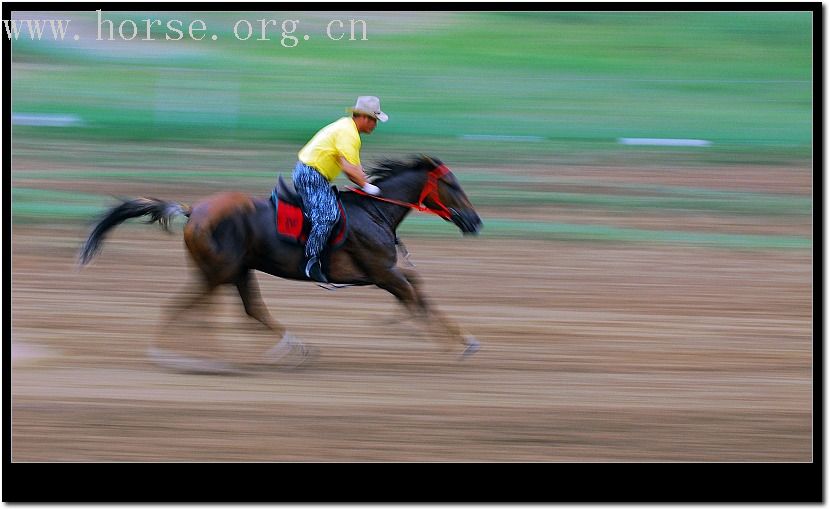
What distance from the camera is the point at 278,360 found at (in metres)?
8.63

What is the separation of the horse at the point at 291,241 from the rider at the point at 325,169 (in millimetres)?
197

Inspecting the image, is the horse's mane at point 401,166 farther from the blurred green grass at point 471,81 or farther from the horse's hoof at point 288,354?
the blurred green grass at point 471,81

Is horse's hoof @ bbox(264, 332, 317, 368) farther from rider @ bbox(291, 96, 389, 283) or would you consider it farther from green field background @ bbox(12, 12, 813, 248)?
green field background @ bbox(12, 12, 813, 248)

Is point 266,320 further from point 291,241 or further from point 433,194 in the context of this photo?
point 433,194

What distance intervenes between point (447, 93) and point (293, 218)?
752 cm

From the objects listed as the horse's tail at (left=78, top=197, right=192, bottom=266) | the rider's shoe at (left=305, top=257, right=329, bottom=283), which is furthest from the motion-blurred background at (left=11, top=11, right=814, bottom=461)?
the horse's tail at (left=78, top=197, right=192, bottom=266)

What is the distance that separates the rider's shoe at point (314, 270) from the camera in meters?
8.14

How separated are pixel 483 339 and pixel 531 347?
44cm

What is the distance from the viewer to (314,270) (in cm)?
821

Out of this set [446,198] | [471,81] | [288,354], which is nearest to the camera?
[446,198]

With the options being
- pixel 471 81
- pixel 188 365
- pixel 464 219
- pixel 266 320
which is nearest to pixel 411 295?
pixel 464 219

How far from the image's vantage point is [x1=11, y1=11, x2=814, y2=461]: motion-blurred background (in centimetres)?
758

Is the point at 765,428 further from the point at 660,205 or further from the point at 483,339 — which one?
the point at 660,205

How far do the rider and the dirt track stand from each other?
1095 mm
